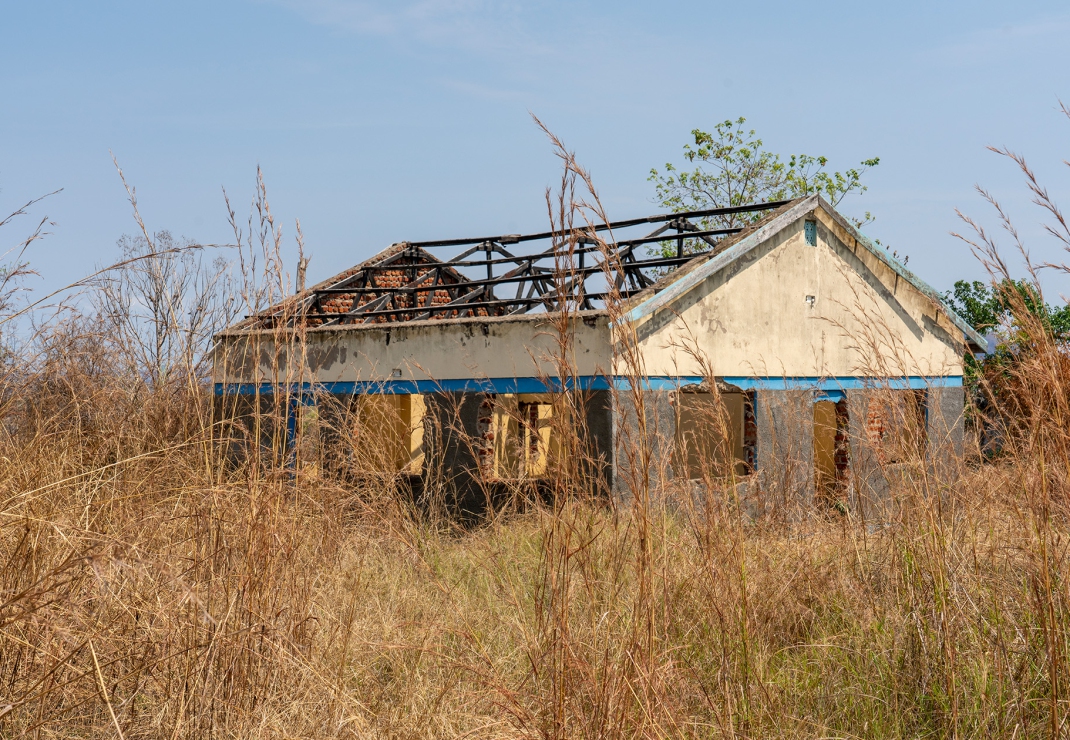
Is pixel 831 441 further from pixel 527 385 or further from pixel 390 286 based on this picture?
pixel 390 286

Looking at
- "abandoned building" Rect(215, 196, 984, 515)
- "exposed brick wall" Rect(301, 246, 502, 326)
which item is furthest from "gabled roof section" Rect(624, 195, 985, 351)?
"exposed brick wall" Rect(301, 246, 502, 326)

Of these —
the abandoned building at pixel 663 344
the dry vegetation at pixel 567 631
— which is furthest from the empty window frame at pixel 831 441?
the dry vegetation at pixel 567 631

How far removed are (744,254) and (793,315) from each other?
1.32 metres

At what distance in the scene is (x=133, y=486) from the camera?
4.08 m

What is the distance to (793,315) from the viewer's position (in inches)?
469

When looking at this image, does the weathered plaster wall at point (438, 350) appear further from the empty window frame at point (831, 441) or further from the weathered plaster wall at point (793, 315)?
the empty window frame at point (831, 441)

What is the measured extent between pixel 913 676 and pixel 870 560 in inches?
51.3

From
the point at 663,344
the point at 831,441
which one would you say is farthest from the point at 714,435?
the point at 831,441

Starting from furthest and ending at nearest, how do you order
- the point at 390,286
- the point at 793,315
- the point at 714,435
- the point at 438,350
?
the point at 390,286 < the point at 793,315 < the point at 438,350 < the point at 714,435

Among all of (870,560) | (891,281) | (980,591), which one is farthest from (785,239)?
(980,591)

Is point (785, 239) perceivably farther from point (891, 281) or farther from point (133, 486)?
point (133, 486)

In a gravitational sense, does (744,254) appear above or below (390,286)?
below

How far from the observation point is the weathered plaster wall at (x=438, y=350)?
969cm

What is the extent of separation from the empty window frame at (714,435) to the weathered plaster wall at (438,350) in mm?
1225
